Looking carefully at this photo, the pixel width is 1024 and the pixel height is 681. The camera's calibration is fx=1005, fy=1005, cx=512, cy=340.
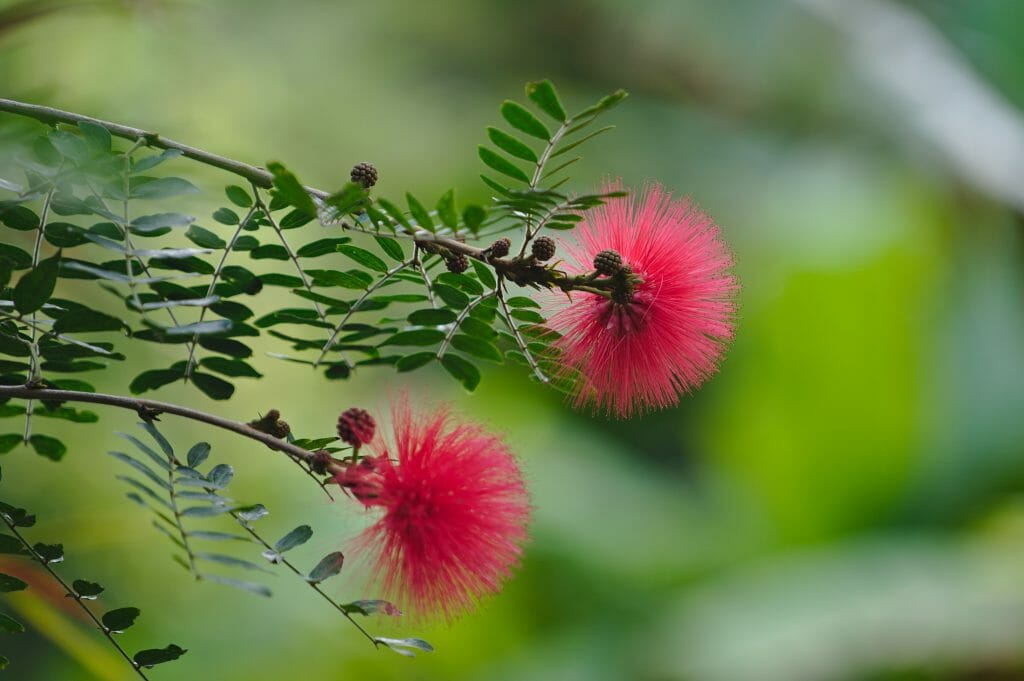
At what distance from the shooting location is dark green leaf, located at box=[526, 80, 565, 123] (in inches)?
28.6

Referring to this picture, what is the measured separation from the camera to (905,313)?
141 inches

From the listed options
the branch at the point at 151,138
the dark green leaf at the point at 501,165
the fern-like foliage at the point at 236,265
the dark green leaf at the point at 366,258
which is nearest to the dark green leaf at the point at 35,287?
the fern-like foliage at the point at 236,265

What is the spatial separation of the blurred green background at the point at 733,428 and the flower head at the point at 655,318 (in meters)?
0.47

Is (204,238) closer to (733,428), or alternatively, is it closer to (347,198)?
(347,198)

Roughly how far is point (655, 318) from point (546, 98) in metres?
0.19

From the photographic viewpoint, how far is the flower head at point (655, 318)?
2.61ft

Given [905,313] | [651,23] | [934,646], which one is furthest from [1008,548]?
[651,23]

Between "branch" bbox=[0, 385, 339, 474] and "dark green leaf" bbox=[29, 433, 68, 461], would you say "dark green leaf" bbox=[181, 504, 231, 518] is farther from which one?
"dark green leaf" bbox=[29, 433, 68, 461]

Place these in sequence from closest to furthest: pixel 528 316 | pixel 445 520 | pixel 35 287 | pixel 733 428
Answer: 1. pixel 35 287
2. pixel 445 520
3. pixel 528 316
4. pixel 733 428

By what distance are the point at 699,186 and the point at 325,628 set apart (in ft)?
12.9

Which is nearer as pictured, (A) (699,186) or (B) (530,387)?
(B) (530,387)

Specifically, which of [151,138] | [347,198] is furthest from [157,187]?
[347,198]

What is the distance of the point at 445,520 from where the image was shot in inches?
29.5

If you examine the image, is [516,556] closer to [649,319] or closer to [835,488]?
[649,319]
